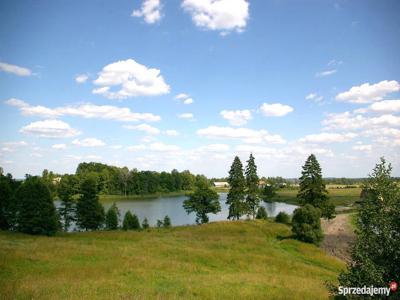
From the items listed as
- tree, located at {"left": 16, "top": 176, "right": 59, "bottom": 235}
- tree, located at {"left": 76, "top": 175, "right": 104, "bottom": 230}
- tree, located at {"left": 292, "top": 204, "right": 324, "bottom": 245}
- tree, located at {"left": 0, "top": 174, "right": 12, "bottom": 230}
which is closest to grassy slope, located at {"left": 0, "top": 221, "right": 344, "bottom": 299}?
tree, located at {"left": 292, "top": 204, "right": 324, "bottom": 245}

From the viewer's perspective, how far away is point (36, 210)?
46656 millimetres

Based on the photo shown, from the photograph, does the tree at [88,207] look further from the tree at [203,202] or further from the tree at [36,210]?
the tree at [203,202]

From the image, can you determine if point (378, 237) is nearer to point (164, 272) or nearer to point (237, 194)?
point (164, 272)

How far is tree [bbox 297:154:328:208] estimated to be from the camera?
6066 centimetres

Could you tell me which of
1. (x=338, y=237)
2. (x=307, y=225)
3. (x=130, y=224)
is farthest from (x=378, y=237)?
(x=130, y=224)

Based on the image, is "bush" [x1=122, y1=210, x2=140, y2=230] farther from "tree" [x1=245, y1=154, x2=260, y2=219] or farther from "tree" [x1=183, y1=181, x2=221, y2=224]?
"tree" [x1=245, y1=154, x2=260, y2=219]

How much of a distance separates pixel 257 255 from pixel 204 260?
23.1ft

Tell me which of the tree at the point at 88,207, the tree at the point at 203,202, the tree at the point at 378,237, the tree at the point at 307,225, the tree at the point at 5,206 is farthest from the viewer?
the tree at the point at 203,202

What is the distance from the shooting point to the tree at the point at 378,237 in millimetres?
10648

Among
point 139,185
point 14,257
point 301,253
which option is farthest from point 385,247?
point 139,185

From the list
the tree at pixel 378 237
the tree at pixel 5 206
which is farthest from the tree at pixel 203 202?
the tree at pixel 378 237

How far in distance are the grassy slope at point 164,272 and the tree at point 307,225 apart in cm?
392

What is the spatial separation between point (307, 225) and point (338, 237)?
44.0 feet

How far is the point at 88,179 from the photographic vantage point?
197 feet
